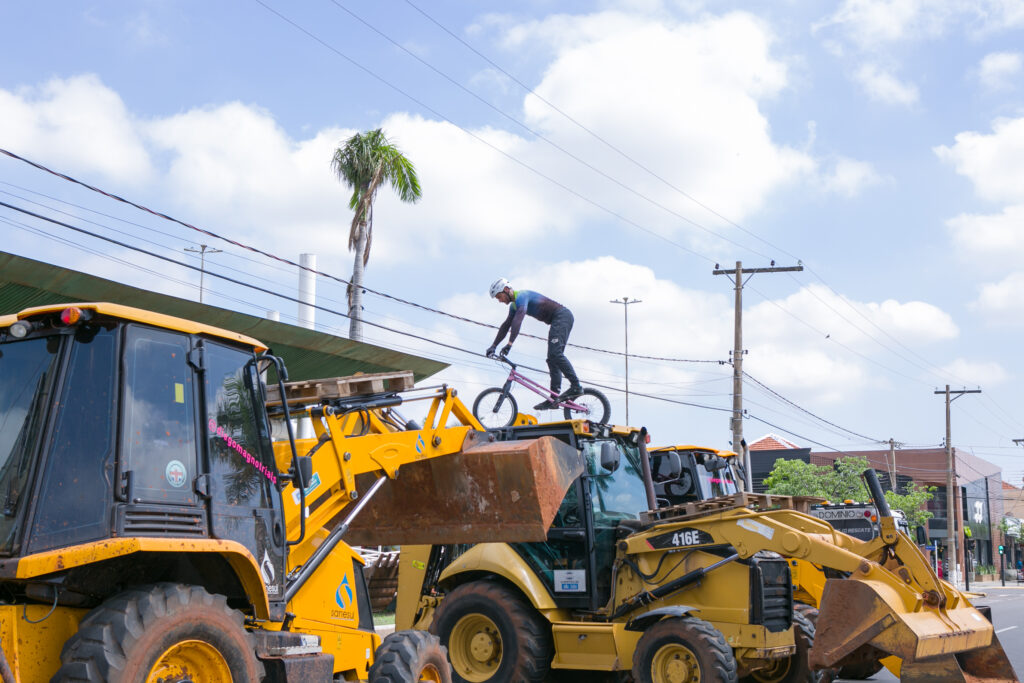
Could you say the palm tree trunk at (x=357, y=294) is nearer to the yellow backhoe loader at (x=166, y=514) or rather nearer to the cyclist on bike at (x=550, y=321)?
the cyclist on bike at (x=550, y=321)

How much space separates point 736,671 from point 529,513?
2.70m

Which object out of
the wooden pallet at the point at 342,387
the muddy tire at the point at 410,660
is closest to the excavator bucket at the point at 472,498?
the wooden pallet at the point at 342,387

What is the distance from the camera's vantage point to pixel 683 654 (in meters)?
9.62

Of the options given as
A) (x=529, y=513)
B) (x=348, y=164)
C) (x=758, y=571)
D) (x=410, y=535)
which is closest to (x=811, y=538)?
(x=758, y=571)

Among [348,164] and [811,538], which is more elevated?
[348,164]

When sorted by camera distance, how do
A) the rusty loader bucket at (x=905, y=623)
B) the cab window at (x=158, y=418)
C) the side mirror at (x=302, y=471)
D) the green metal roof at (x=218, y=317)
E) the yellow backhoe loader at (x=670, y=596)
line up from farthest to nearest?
the green metal roof at (x=218, y=317) < the yellow backhoe loader at (x=670, y=596) < the rusty loader bucket at (x=905, y=623) < the side mirror at (x=302, y=471) < the cab window at (x=158, y=418)

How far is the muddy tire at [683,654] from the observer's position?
30.5ft

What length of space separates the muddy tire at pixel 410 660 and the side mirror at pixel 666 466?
5.41 metres

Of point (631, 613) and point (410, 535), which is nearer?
point (410, 535)

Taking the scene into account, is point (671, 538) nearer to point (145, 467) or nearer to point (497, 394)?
point (497, 394)

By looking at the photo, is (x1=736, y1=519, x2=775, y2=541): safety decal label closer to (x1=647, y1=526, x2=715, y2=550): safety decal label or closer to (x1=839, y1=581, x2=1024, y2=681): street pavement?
(x1=647, y1=526, x2=715, y2=550): safety decal label

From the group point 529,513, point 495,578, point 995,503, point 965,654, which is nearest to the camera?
point 529,513

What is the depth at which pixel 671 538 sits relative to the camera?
10609 mm

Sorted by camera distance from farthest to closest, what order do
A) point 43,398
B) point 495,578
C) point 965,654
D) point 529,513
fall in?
1. point 495,578
2. point 965,654
3. point 529,513
4. point 43,398
